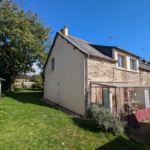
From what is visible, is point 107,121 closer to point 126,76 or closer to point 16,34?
point 126,76

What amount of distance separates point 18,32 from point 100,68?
16.4 meters

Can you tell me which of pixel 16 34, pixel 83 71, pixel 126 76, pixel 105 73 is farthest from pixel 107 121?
pixel 16 34

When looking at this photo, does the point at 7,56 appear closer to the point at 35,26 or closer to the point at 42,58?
the point at 42,58

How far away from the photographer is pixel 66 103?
923cm

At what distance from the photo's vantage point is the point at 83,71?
732 cm

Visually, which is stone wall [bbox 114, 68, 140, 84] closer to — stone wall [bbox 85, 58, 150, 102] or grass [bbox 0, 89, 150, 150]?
stone wall [bbox 85, 58, 150, 102]

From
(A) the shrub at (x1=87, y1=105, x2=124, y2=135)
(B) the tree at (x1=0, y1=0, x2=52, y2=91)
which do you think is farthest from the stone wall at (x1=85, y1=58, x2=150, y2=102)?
(B) the tree at (x1=0, y1=0, x2=52, y2=91)

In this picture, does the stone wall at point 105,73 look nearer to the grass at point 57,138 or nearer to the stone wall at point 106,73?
the stone wall at point 106,73

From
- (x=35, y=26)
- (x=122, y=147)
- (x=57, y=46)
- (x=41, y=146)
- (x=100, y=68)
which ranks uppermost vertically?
(x=35, y=26)

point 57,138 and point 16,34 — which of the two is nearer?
point 57,138

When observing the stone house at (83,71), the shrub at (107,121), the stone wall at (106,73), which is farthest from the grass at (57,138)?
the stone wall at (106,73)

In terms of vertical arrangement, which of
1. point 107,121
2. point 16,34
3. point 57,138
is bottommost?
point 57,138

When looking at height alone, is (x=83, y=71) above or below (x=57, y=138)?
above

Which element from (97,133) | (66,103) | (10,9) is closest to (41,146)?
(97,133)
